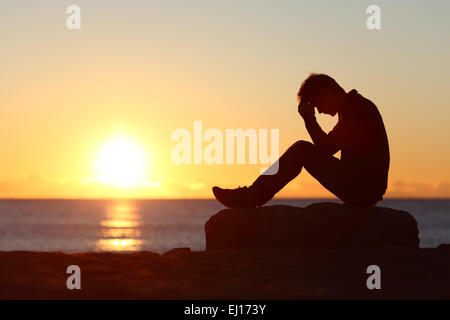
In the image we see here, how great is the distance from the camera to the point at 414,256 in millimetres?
9688

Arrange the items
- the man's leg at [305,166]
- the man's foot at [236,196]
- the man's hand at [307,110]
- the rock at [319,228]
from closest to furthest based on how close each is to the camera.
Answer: the man's leg at [305,166]
the man's hand at [307,110]
the rock at [319,228]
the man's foot at [236,196]

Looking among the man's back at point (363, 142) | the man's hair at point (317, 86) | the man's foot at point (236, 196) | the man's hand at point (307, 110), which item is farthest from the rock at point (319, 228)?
the man's hair at point (317, 86)

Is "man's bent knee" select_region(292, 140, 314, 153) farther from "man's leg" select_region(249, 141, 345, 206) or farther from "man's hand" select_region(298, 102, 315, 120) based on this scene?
"man's hand" select_region(298, 102, 315, 120)

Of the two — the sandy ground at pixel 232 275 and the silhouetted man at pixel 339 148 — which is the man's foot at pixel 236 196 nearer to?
the silhouetted man at pixel 339 148

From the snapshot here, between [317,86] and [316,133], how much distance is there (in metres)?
0.70

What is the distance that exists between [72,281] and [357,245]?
462cm


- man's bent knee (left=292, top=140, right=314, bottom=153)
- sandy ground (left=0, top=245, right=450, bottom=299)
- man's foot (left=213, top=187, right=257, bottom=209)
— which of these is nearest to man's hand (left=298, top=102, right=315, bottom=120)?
man's bent knee (left=292, top=140, right=314, bottom=153)

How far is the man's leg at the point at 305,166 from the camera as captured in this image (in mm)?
10641

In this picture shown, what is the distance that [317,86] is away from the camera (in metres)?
10.8

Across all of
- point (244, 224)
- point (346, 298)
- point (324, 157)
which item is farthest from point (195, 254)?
point (346, 298)

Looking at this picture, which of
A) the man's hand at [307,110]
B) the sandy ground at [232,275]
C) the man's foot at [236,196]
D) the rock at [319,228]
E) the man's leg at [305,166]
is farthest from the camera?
the man's foot at [236,196]

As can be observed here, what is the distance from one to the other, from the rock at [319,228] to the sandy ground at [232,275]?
775mm
